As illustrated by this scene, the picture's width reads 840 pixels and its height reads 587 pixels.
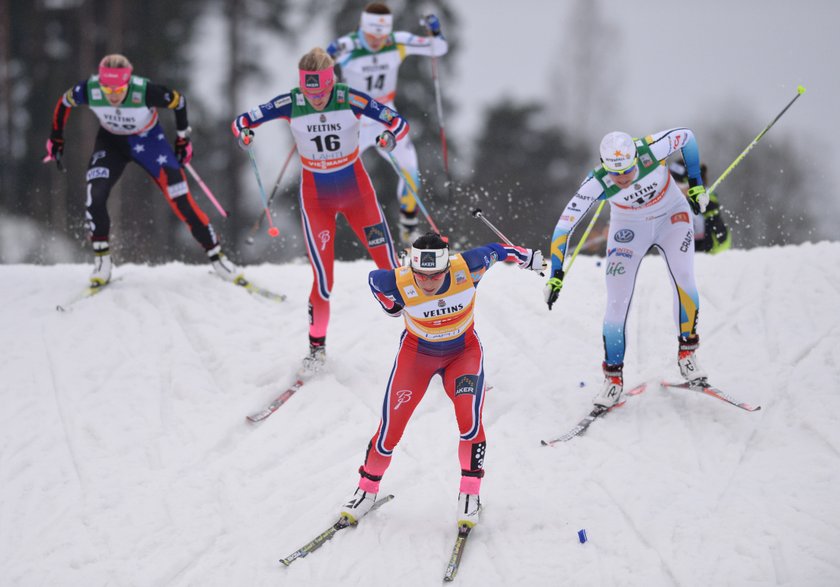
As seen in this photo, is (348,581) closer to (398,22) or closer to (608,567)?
(608,567)

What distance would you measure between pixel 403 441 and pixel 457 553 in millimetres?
1510

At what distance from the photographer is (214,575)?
564cm

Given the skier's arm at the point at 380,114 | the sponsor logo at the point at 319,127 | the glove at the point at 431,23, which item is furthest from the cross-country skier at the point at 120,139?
the glove at the point at 431,23

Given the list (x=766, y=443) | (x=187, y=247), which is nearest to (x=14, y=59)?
(x=187, y=247)

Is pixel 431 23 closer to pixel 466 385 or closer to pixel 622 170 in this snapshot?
pixel 622 170

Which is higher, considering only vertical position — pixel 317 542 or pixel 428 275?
pixel 428 275

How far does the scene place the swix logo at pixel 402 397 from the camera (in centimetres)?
581

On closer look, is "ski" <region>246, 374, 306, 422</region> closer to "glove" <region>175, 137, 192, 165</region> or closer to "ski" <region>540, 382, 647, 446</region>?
"ski" <region>540, 382, 647, 446</region>

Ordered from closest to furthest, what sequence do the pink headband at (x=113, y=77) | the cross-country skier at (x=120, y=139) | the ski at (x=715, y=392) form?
the ski at (x=715, y=392) < the pink headband at (x=113, y=77) < the cross-country skier at (x=120, y=139)

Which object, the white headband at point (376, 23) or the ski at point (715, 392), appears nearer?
the ski at point (715, 392)

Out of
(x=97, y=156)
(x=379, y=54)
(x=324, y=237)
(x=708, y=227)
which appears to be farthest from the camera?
(x=708, y=227)

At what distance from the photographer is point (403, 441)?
23.0ft

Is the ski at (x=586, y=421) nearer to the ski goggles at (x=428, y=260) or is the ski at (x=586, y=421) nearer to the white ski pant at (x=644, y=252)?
the white ski pant at (x=644, y=252)

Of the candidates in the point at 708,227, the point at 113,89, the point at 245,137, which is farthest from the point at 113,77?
the point at 708,227
